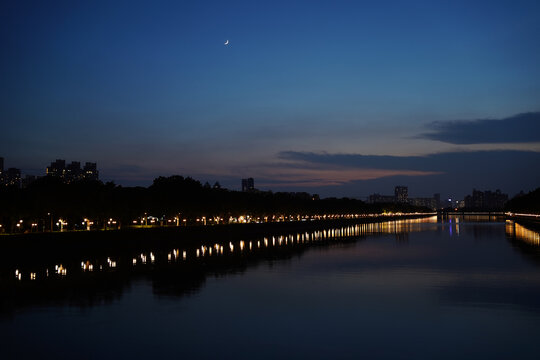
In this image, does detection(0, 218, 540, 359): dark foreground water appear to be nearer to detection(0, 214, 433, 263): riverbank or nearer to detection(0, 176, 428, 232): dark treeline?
detection(0, 214, 433, 263): riverbank

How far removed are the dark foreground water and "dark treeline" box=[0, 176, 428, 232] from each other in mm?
21308

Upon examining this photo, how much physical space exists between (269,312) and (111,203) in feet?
163

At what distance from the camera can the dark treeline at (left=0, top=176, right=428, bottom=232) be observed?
175 feet

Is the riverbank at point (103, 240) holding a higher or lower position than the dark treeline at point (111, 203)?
lower

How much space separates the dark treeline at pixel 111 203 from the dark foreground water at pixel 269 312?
69.9 feet

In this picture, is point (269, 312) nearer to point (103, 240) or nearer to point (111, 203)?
point (103, 240)

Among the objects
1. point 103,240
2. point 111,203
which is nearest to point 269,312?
point 103,240

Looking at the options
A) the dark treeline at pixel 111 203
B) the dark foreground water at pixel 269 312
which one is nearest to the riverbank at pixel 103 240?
the dark foreground water at pixel 269 312

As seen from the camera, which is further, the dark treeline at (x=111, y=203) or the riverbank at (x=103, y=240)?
the dark treeline at (x=111, y=203)

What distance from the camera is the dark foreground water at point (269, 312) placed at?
564 inches

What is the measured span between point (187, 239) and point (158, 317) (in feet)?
148

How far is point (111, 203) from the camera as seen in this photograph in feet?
216

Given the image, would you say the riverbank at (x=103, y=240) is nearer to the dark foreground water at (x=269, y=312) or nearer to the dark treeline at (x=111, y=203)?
the dark foreground water at (x=269, y=312)

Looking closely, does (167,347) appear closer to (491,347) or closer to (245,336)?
(245,336)
